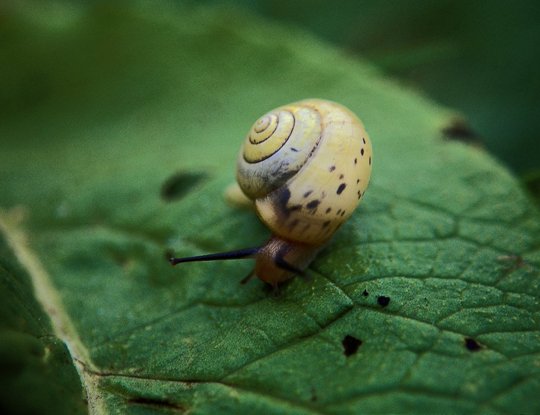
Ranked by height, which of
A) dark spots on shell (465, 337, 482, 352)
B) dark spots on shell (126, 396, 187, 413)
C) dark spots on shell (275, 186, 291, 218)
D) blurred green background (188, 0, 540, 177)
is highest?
blurred green background (188, 0, 540, 177)

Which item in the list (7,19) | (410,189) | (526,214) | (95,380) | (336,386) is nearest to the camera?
(336,386)

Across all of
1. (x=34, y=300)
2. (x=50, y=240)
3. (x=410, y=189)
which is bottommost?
(x=34, y=300)

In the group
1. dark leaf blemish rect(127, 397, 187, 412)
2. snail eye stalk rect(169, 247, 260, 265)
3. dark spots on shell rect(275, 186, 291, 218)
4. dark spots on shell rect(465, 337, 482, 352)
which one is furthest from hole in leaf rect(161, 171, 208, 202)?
dark spots on shell rect(465, 337, 482, 352)

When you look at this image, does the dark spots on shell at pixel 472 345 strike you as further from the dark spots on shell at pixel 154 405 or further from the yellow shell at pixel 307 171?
the dark spots on shell at pixel 154 405

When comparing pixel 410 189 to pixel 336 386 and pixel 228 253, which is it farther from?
pixel 336 386

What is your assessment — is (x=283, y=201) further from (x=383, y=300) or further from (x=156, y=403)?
(x=156, y=403)

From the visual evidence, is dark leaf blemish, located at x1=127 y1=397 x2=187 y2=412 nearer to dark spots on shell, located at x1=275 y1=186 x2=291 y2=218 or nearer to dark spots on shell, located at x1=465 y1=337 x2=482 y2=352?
dark spots on shell, located at x1=275 y1=186 x2=291 y2=218

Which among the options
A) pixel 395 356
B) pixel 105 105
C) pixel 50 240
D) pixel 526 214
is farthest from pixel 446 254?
pixel 105 105
